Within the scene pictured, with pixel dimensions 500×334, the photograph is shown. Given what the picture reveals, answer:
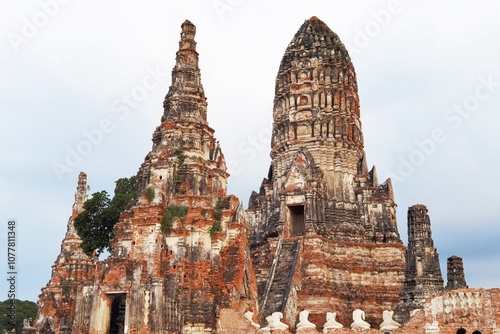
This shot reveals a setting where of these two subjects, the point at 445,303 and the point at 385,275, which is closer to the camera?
the point at 445,303

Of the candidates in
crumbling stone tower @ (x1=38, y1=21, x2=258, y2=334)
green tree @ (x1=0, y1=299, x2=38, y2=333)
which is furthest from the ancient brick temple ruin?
green tree @ (x1=0, y1=299, x2=38, y2=333)

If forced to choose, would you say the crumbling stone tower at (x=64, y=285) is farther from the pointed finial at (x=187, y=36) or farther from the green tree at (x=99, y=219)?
the pointed finial at (x=187, y=36)

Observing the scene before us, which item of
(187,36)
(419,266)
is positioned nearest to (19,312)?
(187,36)

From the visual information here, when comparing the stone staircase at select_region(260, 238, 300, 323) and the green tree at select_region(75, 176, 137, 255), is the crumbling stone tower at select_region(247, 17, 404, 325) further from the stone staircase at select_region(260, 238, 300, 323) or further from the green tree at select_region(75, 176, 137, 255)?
the green tree at select_region(75, 176, 137, 255)

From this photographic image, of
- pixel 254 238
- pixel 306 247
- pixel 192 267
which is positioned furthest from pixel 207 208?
pixel 254 238

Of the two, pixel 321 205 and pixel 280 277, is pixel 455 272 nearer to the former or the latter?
pixel 321 205

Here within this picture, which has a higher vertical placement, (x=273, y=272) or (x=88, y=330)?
(x=273, y=272)

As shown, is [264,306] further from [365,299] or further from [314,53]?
[314,53]

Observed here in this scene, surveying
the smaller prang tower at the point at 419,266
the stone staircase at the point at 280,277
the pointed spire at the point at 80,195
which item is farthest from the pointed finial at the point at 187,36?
the smaller prang tower at the point at 419,266

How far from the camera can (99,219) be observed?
36.1 metres

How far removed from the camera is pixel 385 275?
104ft

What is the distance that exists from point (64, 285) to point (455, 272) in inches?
859

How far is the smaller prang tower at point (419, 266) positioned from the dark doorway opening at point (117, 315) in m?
13.0

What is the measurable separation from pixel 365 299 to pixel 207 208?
1096 centimetres
